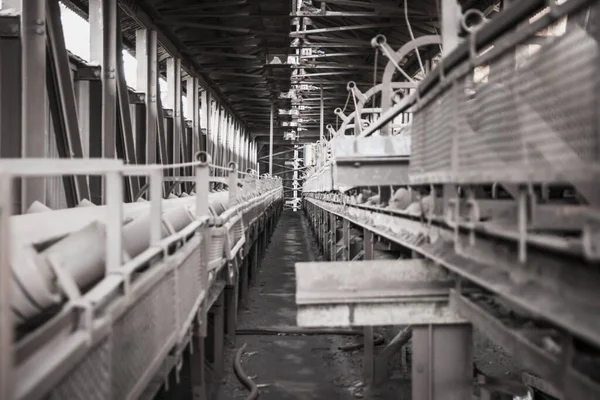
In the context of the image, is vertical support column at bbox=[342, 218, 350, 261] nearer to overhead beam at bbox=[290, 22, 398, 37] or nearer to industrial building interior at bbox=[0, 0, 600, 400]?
industrial building interior at bbox=[0, 0, 600, 400]

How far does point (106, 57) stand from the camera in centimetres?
725

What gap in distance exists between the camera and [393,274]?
3.32 meters

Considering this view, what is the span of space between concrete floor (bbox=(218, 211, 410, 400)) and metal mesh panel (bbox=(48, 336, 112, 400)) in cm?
426

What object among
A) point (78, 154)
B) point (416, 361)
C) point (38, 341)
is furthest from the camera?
point (78, 154)

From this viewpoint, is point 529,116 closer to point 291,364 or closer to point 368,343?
point 368,343

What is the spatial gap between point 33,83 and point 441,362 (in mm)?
4095

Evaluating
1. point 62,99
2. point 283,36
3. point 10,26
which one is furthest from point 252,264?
point 10,26

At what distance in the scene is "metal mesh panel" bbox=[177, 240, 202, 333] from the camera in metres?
3.12

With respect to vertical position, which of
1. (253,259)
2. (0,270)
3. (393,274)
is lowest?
(253,259)

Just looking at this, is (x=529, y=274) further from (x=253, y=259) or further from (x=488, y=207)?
(x=253, y=259)

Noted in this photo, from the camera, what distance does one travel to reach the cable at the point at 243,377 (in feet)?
19.0

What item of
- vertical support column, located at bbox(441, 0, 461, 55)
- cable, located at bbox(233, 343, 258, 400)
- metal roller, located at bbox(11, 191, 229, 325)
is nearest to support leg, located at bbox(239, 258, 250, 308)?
cable, located at bbox(233, 343, 258, 400)

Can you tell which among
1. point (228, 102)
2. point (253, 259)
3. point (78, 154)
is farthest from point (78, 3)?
point (228, 102)

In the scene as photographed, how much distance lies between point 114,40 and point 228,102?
1306cm
